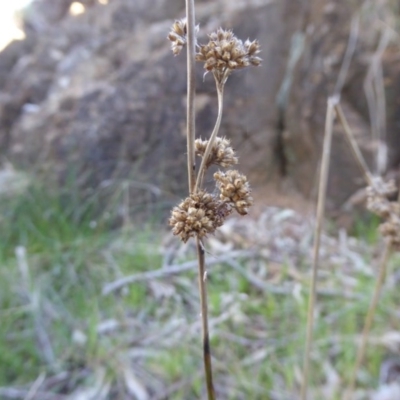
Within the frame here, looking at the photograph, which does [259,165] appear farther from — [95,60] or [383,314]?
[95,60]

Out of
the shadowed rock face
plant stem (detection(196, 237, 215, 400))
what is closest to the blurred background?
the shadowed rock face

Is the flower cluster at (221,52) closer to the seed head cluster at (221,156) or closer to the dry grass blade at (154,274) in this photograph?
the seed head cluster at (221,156)

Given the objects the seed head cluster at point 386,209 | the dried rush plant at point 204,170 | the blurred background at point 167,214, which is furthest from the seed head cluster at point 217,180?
the blurred background at point 167,214

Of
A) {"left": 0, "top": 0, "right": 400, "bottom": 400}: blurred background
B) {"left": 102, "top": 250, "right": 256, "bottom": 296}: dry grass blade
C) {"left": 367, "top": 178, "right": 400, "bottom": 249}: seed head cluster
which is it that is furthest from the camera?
{"left": 102, "top": 250, "right": 256, "bottom": 296}: dry grass blade

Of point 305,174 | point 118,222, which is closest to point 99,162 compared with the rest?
point 118,222

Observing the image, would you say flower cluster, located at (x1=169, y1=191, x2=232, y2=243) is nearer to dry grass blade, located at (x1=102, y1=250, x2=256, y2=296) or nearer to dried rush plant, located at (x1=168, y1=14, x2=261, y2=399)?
dried rush plant, located at (x1=168, y1=14, x2=261, y2=399)

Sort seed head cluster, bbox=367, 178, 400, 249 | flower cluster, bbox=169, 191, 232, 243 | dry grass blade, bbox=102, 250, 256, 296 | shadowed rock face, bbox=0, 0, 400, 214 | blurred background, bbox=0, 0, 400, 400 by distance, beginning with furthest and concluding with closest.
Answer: shadowed rock face, bbox=0, 0, 400, 214 < dry grass blade, bbox=102, 250, 256, 296 < blurred background, bbox=0, 0, 400, 400 < seed head cluster, bbox=367, 178, 400, 249 < flower cluster, bbox=169, 191, 232, 243
